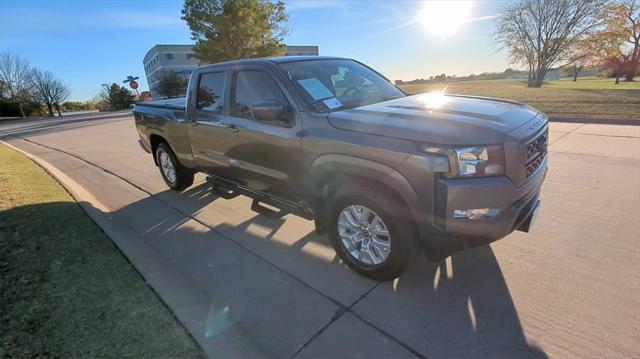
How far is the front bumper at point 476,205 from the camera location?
2359mm

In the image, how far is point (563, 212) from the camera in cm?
409

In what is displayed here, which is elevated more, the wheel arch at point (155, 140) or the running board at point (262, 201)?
the wheel arch at point (155, 140)

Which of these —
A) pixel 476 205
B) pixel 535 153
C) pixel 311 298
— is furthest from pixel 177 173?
pixel 535 153

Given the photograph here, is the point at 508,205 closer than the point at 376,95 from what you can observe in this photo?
Yes

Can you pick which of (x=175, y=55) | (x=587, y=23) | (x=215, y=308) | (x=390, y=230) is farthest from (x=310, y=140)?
(x=175, y=55)

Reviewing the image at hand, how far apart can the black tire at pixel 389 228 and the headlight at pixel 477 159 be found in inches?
21.6

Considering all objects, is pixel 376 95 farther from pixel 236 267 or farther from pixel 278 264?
pixel 236 267

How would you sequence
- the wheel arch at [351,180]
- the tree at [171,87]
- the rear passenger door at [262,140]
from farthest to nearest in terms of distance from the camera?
the tree at [171,87] → the rear passenger door at [262,140] → the wheel arch at [351,180]

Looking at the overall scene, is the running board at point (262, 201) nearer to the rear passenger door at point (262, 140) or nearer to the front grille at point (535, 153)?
the rear passenger door at point (262, 140)

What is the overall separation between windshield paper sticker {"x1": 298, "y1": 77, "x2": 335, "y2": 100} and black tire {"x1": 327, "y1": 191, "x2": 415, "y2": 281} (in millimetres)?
1054

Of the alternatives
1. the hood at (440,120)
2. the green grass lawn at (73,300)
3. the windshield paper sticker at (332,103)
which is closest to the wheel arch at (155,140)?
the green grass lawn at (73,300)

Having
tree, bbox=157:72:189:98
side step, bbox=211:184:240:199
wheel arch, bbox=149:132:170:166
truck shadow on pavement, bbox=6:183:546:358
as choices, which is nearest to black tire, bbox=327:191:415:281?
truck shadow on pavement, bbox=6:183:546:358

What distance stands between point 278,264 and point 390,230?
1270mm

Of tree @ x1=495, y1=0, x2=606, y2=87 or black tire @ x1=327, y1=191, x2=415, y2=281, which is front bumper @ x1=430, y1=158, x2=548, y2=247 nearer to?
black tire @ x1=327, y1=191, x2=415, y2=281
